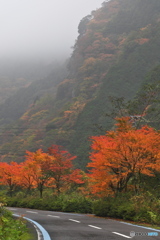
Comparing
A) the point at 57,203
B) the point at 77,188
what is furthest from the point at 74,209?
the point at 77,188

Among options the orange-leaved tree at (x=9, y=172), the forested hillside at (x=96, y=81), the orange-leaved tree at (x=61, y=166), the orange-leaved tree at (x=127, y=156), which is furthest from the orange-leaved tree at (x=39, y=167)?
the forested hillside at (x=96, y=81)

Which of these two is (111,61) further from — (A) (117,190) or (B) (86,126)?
(A) (117,190)

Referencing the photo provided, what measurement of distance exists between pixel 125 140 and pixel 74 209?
769 cm


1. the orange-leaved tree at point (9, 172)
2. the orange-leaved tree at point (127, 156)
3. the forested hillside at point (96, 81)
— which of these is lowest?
the orange-leaved tree at point (9, 172)

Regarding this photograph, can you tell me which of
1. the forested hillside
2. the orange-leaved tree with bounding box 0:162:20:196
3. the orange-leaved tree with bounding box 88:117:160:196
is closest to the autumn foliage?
the orange-leaved tree with bounding box 0:162:20:196

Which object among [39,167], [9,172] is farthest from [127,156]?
[9,172]

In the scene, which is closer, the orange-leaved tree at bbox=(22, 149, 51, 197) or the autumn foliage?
the autumn foliage

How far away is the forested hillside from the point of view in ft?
188

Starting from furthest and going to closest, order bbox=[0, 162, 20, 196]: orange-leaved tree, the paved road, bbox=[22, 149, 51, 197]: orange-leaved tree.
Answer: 1. bbox=[0, 162, 20, 196]: orange-leaved tree
2. bbox=[22, 149, 51, 197]: orange-leaved tree
3. the paved road

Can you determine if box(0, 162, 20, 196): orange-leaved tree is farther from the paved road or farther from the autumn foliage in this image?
the paved road

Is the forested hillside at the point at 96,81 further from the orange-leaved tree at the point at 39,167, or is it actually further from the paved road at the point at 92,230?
the paved road at the point at 92,230

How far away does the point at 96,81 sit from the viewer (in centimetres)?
7000

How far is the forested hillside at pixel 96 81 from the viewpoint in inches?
2253

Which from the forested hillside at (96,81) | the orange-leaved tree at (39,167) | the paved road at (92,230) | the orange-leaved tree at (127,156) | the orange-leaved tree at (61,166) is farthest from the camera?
the forested hillside at (96,81)
